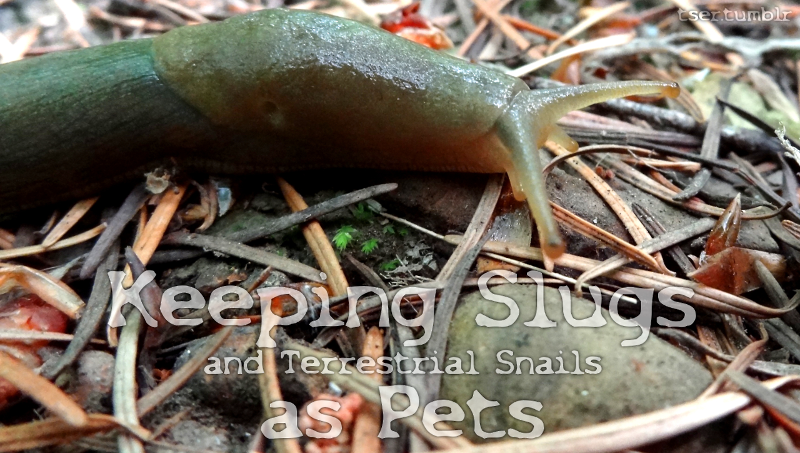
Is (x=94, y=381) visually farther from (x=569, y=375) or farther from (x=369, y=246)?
(x=569, y=375)

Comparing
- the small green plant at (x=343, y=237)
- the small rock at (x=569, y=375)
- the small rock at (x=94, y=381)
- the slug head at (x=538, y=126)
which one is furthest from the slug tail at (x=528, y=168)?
the small rock at (x=94, y=381)

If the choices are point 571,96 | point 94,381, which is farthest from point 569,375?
point 94,381

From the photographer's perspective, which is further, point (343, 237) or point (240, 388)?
point (343, 237)

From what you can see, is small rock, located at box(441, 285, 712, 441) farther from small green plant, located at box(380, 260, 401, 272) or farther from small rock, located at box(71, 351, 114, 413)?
small rock, located at box(71, 351, 114, 413)

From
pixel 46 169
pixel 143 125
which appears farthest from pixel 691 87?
pixel 46 169

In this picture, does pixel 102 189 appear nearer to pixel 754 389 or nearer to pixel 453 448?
pixel 453 448

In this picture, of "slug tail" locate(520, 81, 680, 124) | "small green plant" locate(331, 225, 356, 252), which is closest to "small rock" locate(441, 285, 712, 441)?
"small green plant" locate(331, 225, 356, 252)

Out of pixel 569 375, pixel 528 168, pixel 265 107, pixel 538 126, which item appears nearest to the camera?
pixel 569 375

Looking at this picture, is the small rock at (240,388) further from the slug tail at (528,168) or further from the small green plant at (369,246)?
the slug tail at (528,168)
